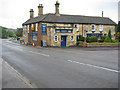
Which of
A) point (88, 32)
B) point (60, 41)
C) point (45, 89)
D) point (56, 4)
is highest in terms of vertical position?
point (56, 4)

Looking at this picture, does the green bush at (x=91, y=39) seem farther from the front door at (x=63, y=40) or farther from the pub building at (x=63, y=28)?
the front door at (x=63, y=40)

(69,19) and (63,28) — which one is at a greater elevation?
(69,19)

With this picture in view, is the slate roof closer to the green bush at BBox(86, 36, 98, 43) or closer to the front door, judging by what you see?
the front door

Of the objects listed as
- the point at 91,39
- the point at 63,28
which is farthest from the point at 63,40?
the point at 91,39

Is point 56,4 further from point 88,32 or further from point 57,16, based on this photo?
point 88,32

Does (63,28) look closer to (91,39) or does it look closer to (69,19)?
(69,19)

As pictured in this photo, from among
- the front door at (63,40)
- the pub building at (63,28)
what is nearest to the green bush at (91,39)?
the pub building at (63,28)

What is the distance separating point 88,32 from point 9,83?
3056 cm

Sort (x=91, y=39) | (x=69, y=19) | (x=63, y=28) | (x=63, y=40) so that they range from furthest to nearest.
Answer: (x=69, y=19), (x=91, y=39), (x=63, y=40), (x=63, y=28)

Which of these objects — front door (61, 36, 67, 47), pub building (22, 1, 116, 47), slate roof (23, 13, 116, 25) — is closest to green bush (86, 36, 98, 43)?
pub building (22, 1, 116, 47)

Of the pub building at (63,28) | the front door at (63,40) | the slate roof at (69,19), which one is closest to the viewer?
the pub building at (63,28)

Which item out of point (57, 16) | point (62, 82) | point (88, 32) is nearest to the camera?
point (62, 82)

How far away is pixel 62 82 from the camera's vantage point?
23.5ft

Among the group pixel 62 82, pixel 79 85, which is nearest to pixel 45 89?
pixel 62 82
